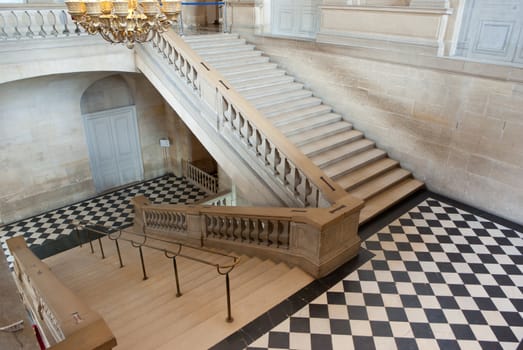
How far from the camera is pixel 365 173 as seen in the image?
7.27m

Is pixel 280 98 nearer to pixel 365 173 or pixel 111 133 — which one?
pixel 365 173

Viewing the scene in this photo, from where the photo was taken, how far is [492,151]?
252 inches

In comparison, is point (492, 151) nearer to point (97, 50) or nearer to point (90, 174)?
point (97, 50)

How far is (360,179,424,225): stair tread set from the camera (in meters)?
6.54

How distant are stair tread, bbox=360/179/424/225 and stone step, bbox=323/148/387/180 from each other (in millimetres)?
676

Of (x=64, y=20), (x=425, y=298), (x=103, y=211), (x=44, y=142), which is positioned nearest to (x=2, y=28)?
(x=64, y=20)

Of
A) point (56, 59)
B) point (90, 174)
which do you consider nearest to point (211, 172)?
point (90, 174)

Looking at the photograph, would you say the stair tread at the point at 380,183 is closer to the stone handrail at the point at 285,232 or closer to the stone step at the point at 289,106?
the stone handrail at the point at 285,232

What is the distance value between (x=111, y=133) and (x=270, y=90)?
17.9 feet

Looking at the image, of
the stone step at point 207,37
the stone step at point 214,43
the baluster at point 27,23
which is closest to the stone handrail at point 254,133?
the stone step at point 214,43

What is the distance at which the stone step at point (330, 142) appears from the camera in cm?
720

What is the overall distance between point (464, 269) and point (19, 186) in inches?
392

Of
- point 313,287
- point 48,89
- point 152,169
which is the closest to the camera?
point 313,287

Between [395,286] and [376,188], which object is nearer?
[395,286]
